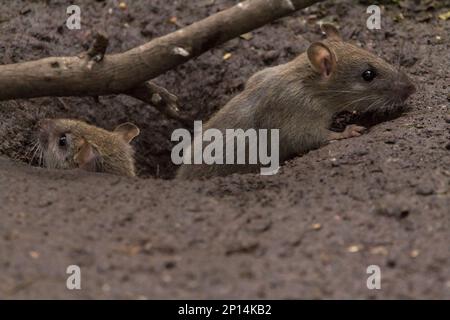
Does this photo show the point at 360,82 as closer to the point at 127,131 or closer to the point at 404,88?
the point at 404,88

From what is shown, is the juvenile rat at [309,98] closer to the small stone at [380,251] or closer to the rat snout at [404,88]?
the rat snout at [404,88]

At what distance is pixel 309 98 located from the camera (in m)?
7.48

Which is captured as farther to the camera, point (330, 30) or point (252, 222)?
point (330, 30)

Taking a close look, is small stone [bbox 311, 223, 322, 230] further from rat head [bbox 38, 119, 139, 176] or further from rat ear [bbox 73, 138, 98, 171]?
rat head [bbox 38, 119, 139, 176]

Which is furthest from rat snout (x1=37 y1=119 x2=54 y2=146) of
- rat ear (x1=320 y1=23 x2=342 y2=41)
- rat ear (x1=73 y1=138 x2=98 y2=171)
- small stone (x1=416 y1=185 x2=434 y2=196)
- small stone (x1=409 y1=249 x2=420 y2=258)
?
small stone (x1=409 y1=249 x2=420 y2=258)

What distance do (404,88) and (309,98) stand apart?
3.13 ft

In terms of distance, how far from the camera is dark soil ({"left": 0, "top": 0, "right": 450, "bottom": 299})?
4305 mm

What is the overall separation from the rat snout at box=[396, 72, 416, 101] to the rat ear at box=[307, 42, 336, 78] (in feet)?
2.25

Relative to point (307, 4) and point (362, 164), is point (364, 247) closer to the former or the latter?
point (362, 164)

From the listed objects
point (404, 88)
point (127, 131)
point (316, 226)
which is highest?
point (404, 88)

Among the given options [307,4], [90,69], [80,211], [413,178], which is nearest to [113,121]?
[90,69]

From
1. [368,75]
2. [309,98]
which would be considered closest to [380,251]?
[309,98]

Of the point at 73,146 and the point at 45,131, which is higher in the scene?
the point at 45,131

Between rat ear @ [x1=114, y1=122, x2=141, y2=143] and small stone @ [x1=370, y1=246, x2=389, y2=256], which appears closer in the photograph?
small stone @ [x1=370, y1=246, x2=389, y2=256]
